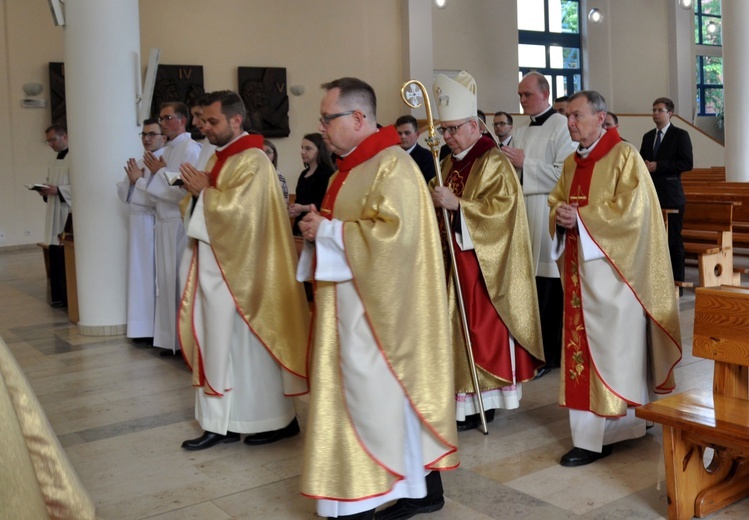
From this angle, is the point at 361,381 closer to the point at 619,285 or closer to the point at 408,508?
the point at 408,508

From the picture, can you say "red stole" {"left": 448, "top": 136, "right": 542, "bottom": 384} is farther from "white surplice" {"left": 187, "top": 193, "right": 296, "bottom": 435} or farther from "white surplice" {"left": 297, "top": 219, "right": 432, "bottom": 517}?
"white surplice" {"left": 297, "top": 219, "right": 432, "bottom": 517}

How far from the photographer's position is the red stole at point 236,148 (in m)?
4.23

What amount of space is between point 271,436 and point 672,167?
5.19 m

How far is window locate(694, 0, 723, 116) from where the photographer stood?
2089 centimetres

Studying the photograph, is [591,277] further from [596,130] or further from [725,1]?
[725,1]

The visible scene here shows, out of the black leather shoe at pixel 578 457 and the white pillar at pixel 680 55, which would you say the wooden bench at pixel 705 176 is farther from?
the black leather shoe at pixel 578 457

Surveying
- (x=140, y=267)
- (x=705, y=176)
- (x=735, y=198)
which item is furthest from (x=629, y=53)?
(x=140, y=267)

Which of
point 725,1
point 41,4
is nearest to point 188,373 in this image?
point 725,1

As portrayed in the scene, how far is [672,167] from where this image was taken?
791 cm

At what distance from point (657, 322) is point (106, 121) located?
478cm

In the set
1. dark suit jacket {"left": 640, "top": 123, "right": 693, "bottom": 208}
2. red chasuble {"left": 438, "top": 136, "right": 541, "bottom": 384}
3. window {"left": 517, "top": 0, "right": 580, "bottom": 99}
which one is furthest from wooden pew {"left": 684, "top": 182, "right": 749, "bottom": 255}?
window {"left": 517, "top": 0, "right": 580, "bottom": 99}

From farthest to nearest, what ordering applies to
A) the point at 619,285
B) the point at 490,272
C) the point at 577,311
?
the point at 490,272 → the point at 577,311 → the point at 619,285

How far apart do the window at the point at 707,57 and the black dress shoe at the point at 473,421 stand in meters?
18.6

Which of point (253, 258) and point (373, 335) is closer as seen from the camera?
point (373, 335)
